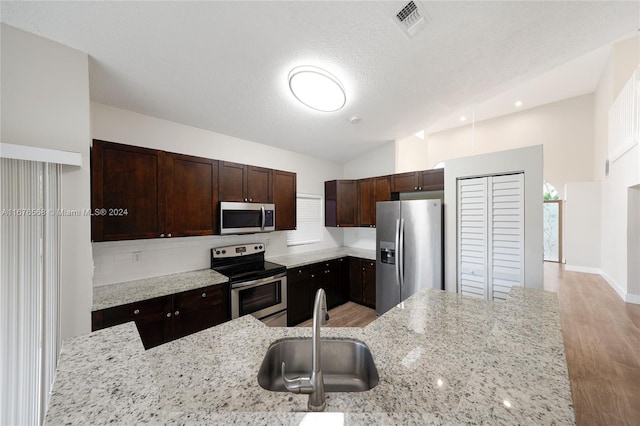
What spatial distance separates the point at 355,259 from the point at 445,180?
1.86 m

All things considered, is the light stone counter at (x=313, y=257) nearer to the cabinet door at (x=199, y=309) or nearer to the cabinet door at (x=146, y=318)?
the cabinet door at (x=199, y=309)

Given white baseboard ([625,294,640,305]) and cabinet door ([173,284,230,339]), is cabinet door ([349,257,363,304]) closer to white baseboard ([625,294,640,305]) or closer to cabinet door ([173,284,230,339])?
cabinet door ([173,284,230,339])

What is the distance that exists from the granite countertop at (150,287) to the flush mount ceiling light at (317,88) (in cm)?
216

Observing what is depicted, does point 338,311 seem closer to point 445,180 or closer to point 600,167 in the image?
point 445,180

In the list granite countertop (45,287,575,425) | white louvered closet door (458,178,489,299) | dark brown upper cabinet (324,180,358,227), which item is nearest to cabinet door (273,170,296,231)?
dark brown upper cabinet (324,180,358,227)

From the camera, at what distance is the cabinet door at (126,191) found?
1.98m

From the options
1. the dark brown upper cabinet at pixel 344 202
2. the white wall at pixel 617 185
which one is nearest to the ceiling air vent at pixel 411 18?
the dark brown upper cabinet at pixel 344 202

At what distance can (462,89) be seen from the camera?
105 inches

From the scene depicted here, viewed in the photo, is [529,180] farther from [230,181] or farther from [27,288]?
[27,288]

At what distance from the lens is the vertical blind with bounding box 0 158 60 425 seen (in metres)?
1.38

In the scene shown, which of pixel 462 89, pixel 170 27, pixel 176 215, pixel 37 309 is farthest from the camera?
pixel 462 89

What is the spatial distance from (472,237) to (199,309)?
3139mm

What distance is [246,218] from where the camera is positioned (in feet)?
9.61

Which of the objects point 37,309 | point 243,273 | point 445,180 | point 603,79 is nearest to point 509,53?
point 445,180
